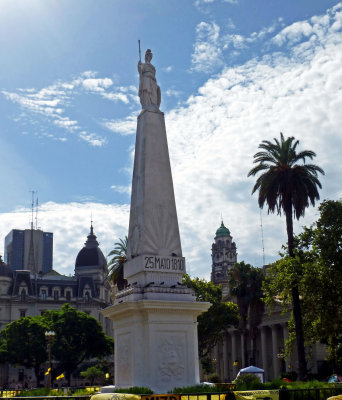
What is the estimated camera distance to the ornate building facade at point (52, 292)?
99.8 metres

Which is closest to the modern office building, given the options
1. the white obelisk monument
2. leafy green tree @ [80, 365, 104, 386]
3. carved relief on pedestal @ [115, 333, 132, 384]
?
leafy green tree @ [80, 365, 104, 386]

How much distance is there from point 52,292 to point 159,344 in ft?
295

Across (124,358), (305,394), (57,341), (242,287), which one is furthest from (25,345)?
(305,394)

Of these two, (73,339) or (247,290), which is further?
(73,339)

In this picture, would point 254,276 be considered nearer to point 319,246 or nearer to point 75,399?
point 319,246

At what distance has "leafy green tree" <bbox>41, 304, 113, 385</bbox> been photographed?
7406 cm

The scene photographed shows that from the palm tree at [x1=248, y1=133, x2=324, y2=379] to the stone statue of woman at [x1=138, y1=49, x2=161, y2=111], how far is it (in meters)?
17.2

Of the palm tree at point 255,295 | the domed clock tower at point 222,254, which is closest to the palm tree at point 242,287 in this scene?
the palm tree at point 255,295

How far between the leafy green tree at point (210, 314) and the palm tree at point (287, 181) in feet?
67.1

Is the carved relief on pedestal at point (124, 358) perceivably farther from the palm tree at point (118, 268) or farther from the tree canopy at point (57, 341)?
the tree canopy at point (57, 341)

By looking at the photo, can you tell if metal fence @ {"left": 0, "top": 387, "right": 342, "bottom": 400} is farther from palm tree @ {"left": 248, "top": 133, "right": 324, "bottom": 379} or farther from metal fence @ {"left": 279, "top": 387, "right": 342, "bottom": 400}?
palm tree @ {"left": 248, "top": 133, "right": 324, "bottom": 379}

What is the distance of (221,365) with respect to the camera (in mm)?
94062

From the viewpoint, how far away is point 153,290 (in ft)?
65.2

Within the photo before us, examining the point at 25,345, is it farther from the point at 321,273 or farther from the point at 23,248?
the point at 23,248
